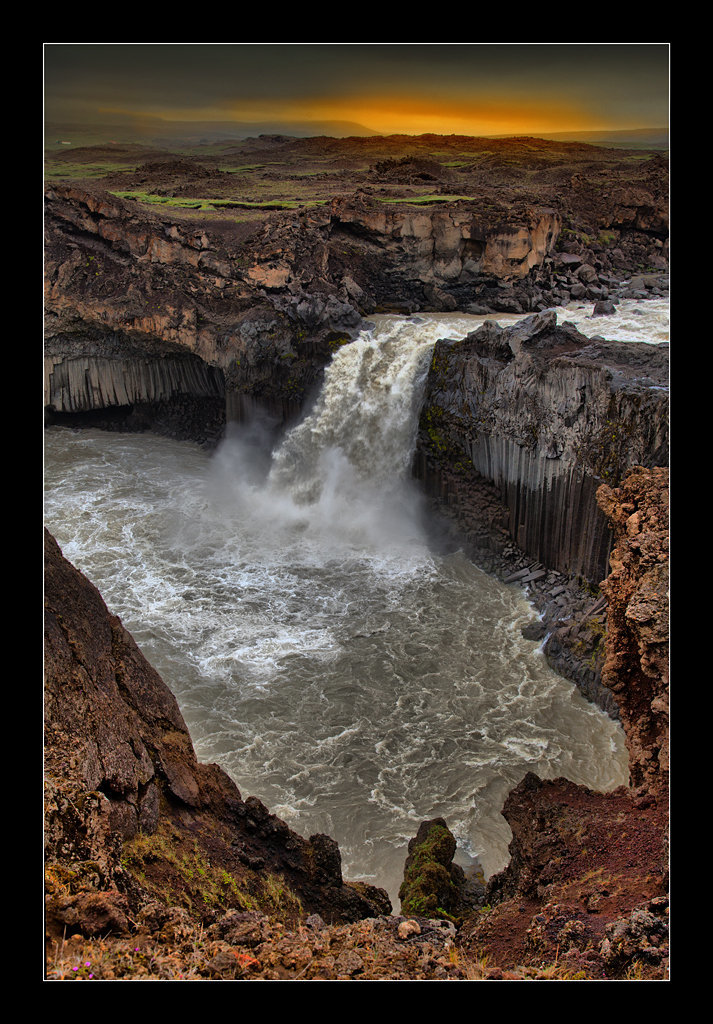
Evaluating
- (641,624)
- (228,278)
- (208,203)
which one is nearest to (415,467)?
(228,278)

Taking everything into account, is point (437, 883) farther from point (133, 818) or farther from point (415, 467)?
point (415, 467)

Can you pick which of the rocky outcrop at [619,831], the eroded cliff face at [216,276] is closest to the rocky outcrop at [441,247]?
the eroded cliff face at [216,276]

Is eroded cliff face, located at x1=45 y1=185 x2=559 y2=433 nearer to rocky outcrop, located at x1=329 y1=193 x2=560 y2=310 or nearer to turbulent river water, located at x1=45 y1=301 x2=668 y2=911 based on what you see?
rocky outcrop, located at x1=329 y1=193 x2=560 y2=310

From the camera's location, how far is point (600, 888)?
26.1 ft

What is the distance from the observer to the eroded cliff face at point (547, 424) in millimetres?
18172

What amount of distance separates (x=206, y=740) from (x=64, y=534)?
411 inches

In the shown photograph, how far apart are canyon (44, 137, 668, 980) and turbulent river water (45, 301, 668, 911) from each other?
119 centimetres

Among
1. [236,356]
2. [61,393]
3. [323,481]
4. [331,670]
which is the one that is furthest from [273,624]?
[61,393]

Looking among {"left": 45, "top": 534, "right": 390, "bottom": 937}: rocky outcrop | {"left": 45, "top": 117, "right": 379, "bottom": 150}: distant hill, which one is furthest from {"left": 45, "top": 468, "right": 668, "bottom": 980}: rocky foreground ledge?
{"left": 45, "top": 117, "right": 379, "bottom": 150}: distant hill

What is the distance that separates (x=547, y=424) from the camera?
789 inches

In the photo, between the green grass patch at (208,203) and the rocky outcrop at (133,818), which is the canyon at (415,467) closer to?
the rocky outcrop at (133,818)

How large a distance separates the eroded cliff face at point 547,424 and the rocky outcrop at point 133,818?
11466mm

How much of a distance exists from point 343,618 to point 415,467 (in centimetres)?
643
